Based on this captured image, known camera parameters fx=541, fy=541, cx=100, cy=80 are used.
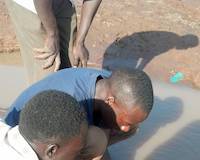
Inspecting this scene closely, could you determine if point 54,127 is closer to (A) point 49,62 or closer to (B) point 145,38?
(A) point 49,62

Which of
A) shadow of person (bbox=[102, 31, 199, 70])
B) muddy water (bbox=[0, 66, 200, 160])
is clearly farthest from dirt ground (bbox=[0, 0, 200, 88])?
muddy water (bbox=[0, 66, 200, 160])

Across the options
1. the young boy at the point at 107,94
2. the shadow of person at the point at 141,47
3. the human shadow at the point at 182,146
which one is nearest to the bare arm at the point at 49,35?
the young boy at the point at 107,94

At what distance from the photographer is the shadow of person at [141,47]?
211 inches

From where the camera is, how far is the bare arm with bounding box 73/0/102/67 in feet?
11.8

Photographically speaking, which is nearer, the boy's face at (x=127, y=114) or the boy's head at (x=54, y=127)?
the boy's head at (x=54, y=127)

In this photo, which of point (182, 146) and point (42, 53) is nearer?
point (42, 53)

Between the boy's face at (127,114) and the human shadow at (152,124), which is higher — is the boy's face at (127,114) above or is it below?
above

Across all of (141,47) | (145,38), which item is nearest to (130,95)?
(141,47)

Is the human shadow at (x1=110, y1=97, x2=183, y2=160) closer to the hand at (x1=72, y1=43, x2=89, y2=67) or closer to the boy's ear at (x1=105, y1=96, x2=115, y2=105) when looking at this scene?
the hand at (x1=72, y1=43, x2=89, y2=67)

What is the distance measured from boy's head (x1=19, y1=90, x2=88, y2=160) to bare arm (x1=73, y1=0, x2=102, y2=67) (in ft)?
4.30

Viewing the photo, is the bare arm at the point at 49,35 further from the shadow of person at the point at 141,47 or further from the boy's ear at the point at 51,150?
the shadow of person at the point at 141,47

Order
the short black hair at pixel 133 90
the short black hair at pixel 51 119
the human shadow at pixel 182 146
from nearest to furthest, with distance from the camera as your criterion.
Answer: the short black hair at pixel 51 119, the short black hair at pixel 133 90, the human shadow at pixel 182 146

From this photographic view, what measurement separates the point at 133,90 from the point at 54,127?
68 centimetres

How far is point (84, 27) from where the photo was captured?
365 cm
